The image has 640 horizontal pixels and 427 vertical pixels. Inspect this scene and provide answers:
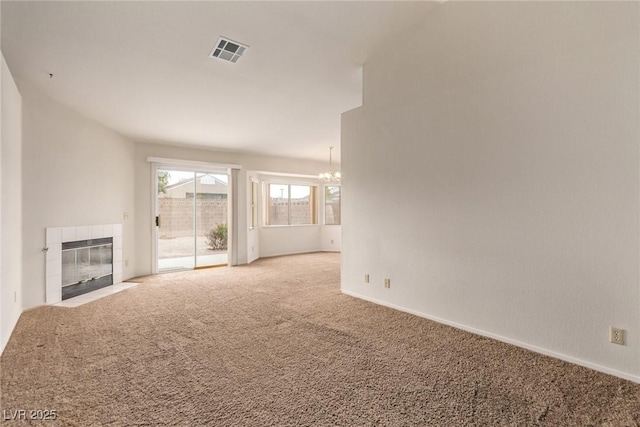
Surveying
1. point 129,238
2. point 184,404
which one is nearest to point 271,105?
point 129,238

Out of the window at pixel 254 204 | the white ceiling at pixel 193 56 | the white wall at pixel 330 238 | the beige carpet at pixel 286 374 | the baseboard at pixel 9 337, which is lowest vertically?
the beige carpet at pixel 286 374

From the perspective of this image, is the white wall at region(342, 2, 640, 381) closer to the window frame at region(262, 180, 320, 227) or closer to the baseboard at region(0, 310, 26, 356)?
the baseboard at region(0, 310, 26, 356)

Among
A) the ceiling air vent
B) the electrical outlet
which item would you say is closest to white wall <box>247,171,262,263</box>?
the ceiling air vent

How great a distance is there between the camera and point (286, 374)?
7.10 ft

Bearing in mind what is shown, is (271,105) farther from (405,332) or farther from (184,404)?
(184,404)

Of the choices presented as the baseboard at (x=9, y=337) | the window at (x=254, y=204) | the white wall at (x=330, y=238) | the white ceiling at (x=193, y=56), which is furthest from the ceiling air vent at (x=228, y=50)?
the white wall at (x=330, y=238)

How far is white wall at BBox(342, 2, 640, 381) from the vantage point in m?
2.13

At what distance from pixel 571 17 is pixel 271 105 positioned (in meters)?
3.64

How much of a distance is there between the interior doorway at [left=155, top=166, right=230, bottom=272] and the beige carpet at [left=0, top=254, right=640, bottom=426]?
2.69m

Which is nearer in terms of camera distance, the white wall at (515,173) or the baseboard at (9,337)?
the white wall at (515,173)

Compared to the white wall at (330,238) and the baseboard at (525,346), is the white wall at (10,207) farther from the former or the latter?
the white wall at (330,238)

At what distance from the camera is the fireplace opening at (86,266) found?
4168 millimetres

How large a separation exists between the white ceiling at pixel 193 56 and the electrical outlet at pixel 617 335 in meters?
3.27

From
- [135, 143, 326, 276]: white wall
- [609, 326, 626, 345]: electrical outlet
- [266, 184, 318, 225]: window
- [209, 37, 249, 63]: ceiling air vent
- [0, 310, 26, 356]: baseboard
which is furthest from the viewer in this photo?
[266, 184, 318, 225]: window
